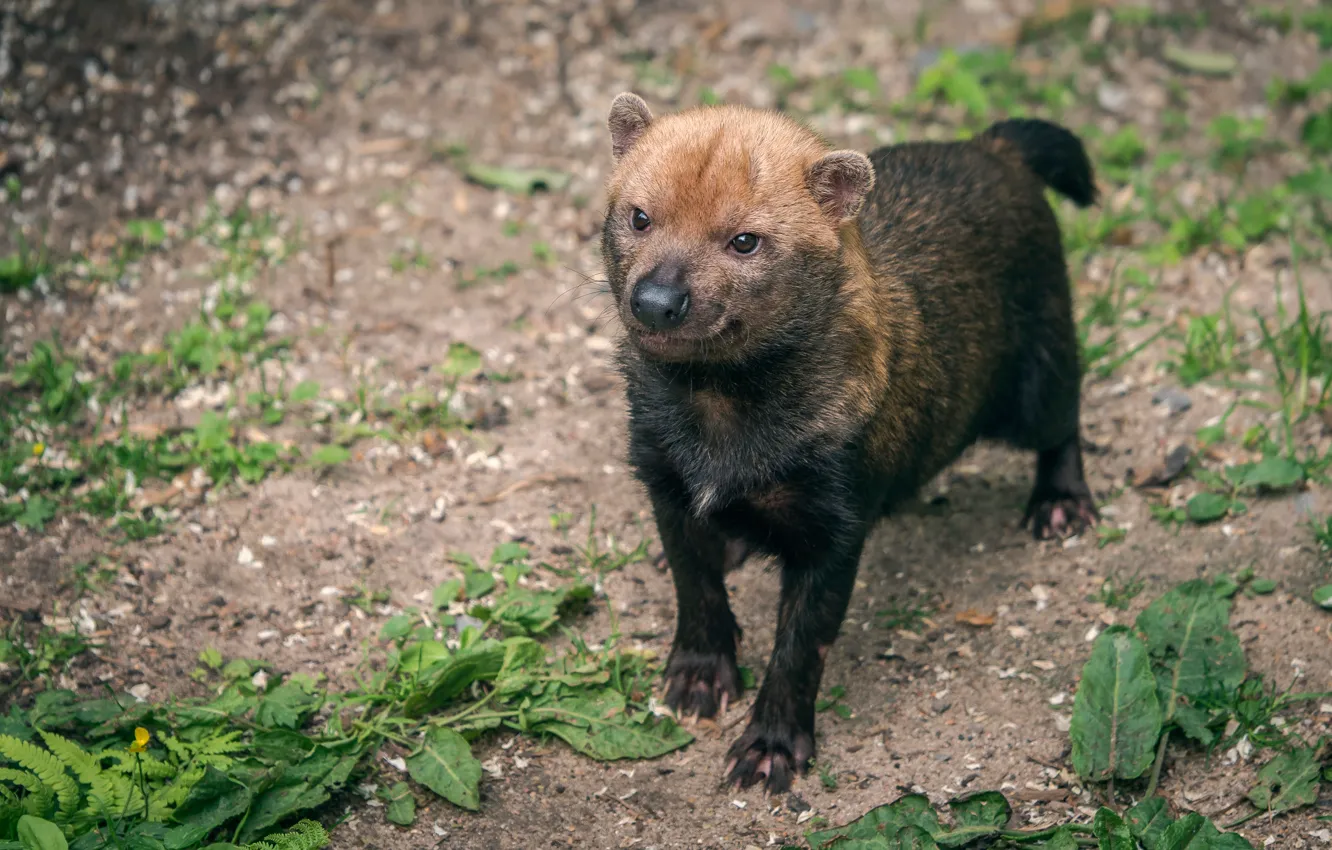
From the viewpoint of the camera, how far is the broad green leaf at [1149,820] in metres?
3.83

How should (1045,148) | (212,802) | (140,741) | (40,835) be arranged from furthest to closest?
(1045,148) → (212,802) → (140,741) → (40,835)

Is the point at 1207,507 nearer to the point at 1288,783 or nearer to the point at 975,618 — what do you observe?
the point at 975,618

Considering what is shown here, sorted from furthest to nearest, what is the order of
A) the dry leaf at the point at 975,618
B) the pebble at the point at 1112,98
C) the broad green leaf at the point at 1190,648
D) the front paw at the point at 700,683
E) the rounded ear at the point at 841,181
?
the pebble at the point at 1112,98, the dry leaf at the point at 975,618, the front paw at the point at 700,683, the broad green leaf at the point at 1190,648, the rounded ear at the point at 841,181

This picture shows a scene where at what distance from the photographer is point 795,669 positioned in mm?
4477

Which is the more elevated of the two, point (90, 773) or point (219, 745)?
point (90, 773)

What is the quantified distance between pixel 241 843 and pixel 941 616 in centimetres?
271

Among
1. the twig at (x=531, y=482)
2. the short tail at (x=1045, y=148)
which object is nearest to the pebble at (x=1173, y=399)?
the short tail at (x=1045, y=148)

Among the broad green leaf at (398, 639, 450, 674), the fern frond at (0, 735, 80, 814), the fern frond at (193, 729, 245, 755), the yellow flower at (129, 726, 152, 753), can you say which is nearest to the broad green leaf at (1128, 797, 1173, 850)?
the broad green leaf at (398, 639, 450, 674)

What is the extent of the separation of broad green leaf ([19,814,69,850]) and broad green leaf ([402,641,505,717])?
122cm

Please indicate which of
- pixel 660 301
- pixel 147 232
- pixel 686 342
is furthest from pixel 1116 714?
pixel 147 232

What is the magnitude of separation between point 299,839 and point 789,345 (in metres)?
2.10

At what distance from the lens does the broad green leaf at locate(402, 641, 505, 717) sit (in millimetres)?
4492

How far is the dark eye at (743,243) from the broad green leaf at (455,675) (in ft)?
5.49

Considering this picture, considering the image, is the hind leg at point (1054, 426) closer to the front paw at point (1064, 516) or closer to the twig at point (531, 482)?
the front paw at point (1064, 516)
